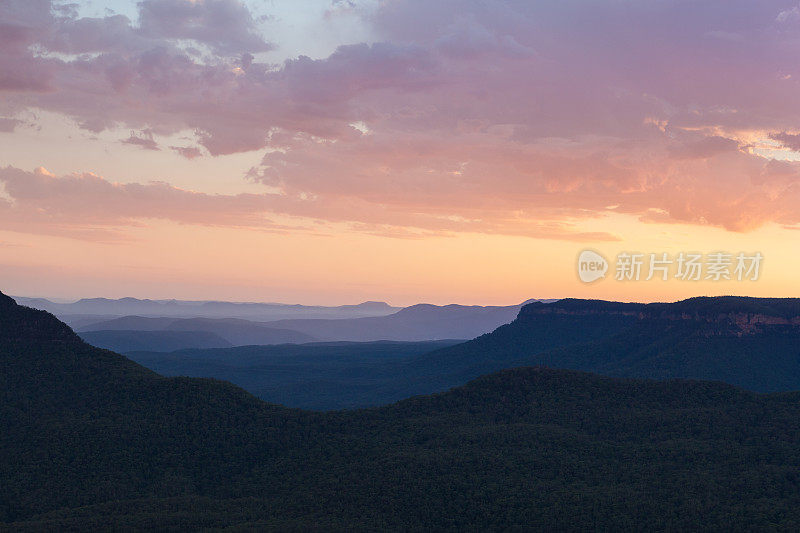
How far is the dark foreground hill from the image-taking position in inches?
3895

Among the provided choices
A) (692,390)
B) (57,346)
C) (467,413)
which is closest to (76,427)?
(57,346)

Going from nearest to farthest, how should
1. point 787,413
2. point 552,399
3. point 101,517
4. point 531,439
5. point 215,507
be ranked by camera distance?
point 101,517, point 215,507, point 531,439, point 787,413, point 552,399

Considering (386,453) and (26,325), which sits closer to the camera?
(386,453)

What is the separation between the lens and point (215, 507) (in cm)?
10494

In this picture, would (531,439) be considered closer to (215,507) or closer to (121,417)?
(215,507)

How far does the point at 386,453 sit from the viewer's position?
122 m

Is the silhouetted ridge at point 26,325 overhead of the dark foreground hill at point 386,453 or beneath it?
overhead

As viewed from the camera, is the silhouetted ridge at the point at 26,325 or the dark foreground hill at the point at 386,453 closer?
the dark foreground hill at the point at 386,453

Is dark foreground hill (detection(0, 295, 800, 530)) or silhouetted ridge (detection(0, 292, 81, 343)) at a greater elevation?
silhouetted ridge (detection(0, 292, 81, 343))

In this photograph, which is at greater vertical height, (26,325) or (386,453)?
(26,325)

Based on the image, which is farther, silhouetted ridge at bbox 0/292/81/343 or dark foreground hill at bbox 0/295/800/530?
silhouetted ridge at bbox 0/292/81/343

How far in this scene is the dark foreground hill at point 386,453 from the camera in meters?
98.9

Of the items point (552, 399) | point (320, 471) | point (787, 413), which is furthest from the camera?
point (552, 399)

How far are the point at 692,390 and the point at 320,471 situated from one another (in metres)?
78.0
